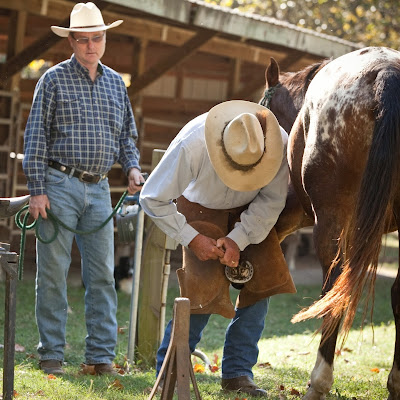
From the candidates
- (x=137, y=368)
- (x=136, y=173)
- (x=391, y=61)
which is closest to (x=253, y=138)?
(x=391, y=61)

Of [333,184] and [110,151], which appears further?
[110,151]

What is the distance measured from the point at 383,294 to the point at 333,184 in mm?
6481

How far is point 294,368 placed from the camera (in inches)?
212

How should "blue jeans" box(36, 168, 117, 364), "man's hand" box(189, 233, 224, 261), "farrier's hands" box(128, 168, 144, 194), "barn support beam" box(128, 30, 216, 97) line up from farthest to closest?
"barn support beam" box(128, 30, 216, 97) < "farrier's hands" box(128, 168, 144, 194) < "blue jeans" box(36, 168, 117, 364) < "man's hand" box(189, 233, 224, 261)

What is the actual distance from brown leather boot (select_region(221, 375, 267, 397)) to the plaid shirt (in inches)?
62.2

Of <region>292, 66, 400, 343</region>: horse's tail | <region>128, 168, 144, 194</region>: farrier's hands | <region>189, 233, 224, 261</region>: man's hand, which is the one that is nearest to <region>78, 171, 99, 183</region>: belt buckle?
<region>128, 168, 144, 194</region>: farrier's hands

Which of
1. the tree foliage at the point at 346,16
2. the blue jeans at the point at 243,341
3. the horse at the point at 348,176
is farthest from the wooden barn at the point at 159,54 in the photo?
the tree foliage at the point at 346,16

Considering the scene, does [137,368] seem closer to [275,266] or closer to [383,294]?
[275,266]

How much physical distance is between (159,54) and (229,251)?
323 inches

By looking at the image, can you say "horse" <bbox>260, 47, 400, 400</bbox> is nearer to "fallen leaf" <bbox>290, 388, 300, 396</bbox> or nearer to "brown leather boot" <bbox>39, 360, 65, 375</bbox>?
"fallen leaf" <bbox>290, 388, 300, 396</bbox>

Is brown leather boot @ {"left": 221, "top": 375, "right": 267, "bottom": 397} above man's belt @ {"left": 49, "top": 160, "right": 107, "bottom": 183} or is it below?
below

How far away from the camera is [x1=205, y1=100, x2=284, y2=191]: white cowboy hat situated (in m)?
3.88

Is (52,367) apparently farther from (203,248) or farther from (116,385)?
(203,248)

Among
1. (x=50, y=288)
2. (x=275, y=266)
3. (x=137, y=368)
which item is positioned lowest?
(x=137, y=368)
